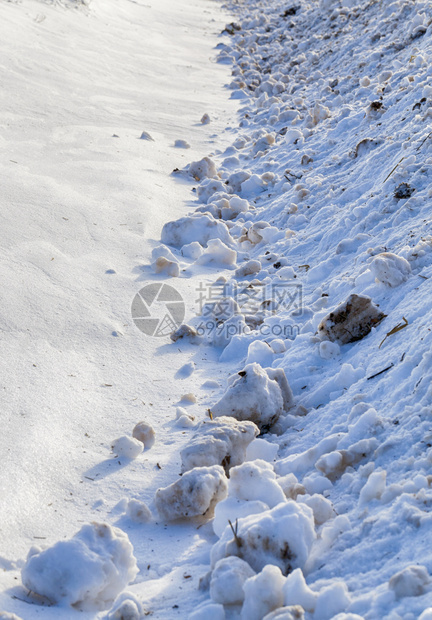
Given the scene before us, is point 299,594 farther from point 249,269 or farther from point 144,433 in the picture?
point 249,269

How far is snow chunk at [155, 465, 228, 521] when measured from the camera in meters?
1.52

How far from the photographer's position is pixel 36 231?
294cm

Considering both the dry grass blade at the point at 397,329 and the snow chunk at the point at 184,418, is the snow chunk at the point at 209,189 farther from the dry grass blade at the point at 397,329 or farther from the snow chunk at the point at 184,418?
the dry grass blade at the point at 397,329

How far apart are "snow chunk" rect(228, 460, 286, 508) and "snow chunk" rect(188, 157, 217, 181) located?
3003 millimetres

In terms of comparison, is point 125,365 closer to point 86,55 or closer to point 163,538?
point 163,538

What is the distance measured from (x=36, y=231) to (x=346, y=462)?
1980 millimetres

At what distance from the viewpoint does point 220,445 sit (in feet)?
5.46

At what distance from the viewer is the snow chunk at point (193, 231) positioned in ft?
10.7

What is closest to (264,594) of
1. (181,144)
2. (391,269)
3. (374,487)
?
(374,487)

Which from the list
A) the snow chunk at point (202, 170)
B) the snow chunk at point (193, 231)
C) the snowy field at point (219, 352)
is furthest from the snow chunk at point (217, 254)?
the snow chunk at point (202, 170)

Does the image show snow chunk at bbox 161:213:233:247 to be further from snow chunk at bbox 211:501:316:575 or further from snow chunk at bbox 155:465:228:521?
snow chunk at bbox 211:501:316:575

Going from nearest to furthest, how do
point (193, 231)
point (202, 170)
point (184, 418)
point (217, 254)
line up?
point (184, 418) < point (217, 254) < point (193, 231) < point (202, 170)

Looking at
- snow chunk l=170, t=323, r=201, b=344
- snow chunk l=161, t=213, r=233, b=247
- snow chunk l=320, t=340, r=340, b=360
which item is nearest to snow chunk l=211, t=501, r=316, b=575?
snow chunk l=320, t=340, r=340, b=360

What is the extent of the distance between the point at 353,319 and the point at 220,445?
2.16 ft
